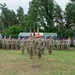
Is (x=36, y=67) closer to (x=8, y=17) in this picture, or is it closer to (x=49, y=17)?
(x=49, y=17)

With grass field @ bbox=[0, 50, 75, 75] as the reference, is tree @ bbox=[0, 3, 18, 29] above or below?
above

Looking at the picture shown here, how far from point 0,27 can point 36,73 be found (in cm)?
6926

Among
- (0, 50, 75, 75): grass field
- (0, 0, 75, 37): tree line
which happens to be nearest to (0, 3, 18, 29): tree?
(0, 0, 75, 37): tree line

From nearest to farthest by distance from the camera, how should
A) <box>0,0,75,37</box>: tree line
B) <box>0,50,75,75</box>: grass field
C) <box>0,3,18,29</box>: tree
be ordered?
<box>0,50,75,75</box>: grass field, <box>0,0,75,37</box>: tree line, <box>0,3,18,29</box>: tree

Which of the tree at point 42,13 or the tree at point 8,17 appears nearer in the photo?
the tree at point 42,13

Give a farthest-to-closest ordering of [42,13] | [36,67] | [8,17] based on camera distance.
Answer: [8,17] → [42,13] → [36,67]

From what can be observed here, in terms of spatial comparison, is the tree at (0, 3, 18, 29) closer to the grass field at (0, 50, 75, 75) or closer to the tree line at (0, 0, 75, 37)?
the tree line at (0, 0, 75, 37)

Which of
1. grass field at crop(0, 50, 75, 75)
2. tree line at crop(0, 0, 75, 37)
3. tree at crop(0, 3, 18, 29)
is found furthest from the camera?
Result: tree at crop(0, 3, 18, 29)

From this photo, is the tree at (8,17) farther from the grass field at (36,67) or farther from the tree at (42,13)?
the grass field at (36,67)

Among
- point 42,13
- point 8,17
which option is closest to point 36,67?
point 42,13

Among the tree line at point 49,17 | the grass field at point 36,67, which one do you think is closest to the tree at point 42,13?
the tree line at point 49,17

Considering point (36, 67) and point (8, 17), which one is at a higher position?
point (8, 17)

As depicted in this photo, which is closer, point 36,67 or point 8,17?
point 36,67

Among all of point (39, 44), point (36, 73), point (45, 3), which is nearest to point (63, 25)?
point (45, 3)
